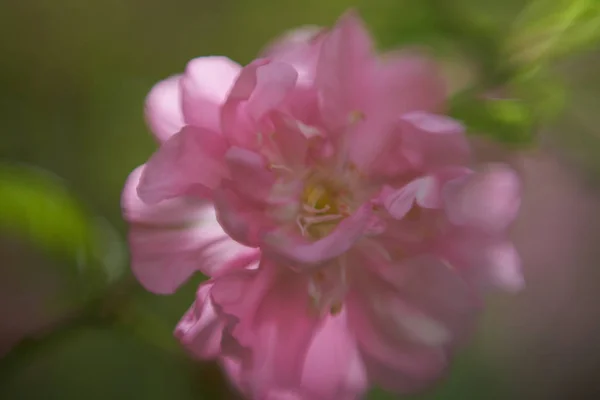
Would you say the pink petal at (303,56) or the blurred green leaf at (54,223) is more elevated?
the pink petal at (303,56)

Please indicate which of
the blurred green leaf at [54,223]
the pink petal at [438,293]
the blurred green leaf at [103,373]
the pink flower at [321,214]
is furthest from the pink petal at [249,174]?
the blurred green leaf at [103,373]

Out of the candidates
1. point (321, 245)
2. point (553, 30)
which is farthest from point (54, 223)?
point (553, 30)

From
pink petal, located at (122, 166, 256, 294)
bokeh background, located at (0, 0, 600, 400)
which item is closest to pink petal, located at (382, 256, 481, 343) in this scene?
pink petal, located at (122, 166, 256, 294)

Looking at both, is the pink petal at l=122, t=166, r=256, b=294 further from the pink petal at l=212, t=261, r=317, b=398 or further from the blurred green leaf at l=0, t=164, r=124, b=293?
the blurred green leaf at l=0, t=164, r=124, b=293

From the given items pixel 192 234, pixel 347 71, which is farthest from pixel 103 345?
pixel 347 71

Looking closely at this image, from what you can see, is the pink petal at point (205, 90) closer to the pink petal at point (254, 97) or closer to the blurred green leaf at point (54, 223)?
the pink petal at point (254, 97)

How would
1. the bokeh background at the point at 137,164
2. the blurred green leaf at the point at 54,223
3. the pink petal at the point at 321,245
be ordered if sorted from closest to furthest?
the pink petal at the point at 321,245 < the blurred green leaf at the point at 54,223 < the bokeh background at the point at 137,164

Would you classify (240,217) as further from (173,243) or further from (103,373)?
(103,373)
